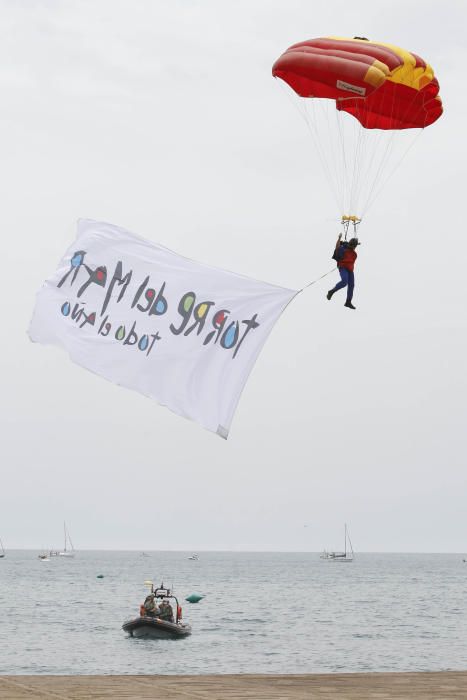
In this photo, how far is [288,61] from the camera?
58.5 feet

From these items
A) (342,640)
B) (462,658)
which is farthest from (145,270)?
(342,640)

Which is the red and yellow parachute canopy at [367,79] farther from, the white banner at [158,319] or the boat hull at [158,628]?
the boat hull at [158,628]

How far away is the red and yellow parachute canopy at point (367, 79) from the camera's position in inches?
678

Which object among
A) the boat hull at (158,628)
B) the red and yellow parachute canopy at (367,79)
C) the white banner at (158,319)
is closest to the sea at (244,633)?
the boat hull at (158,628)

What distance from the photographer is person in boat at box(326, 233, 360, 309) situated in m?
15.7

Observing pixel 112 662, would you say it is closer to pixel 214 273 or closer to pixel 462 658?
pixel 462 658

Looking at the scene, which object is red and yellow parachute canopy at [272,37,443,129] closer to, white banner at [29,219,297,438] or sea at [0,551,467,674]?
white banner at [29,219,297,438]

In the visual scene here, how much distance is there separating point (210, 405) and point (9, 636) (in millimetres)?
55429

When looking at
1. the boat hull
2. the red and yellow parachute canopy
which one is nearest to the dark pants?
the red and yellow parachute canopy

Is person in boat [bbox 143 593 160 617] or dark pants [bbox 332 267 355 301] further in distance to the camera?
person in boat [bbox 143 593 160 617]

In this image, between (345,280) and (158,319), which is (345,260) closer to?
(345,280)

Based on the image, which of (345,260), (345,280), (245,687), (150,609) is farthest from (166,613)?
(245,687)

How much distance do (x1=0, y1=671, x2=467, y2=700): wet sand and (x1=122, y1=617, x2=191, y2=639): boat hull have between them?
37706 millimetres

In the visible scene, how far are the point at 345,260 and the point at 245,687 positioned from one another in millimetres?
6227
